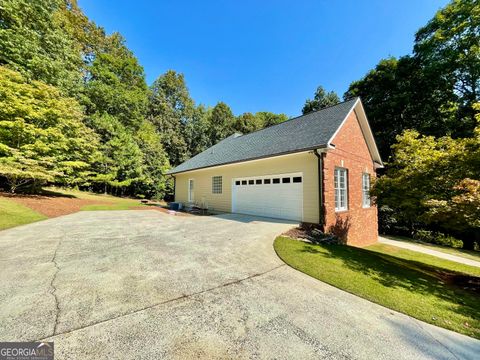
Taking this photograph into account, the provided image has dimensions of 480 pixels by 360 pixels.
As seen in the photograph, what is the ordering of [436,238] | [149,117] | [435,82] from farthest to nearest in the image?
[149,117] < [435,82] < [436,238]

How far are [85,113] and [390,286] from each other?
101 ft

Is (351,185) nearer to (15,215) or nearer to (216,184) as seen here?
(216,184)

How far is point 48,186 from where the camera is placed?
1870 cm

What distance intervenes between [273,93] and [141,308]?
2521 cm

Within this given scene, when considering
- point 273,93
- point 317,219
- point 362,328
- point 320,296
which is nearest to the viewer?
point 362,328

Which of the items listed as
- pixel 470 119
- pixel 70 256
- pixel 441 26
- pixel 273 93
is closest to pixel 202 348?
pixel 70 256

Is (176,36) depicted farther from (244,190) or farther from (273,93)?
(244,190)

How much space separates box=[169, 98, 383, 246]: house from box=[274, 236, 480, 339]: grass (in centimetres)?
271

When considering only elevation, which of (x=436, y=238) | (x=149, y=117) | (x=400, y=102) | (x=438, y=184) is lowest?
(x=436, y=238)

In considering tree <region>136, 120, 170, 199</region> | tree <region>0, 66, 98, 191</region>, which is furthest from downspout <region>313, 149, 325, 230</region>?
tree <region>136, 120, 170, 199</region>

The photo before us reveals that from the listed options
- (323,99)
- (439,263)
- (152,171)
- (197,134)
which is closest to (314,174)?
(439,263)

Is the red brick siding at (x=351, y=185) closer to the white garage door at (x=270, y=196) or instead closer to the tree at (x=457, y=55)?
the white garage door at (x=270, y=196)

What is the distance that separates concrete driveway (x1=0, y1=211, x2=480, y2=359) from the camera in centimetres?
215

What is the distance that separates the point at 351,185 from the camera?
1015 centimetres
